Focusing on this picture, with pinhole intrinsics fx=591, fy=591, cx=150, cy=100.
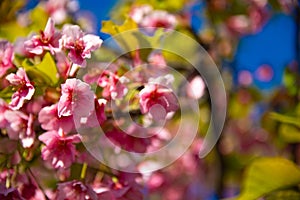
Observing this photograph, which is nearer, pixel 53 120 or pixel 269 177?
pixel 53 120

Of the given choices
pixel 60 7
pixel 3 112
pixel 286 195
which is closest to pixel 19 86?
pixel 3 112

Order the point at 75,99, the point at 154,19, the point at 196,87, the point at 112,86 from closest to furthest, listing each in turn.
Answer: the point at 75,99 < the point at 112,86 < the point at 196,87 < the point at 154,19

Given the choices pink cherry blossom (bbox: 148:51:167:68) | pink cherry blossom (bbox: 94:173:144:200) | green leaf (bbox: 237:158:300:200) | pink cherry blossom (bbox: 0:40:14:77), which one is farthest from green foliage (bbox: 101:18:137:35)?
green leaf (bbox: 237:158:300:200)

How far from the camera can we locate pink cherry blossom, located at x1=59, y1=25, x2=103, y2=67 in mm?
1134

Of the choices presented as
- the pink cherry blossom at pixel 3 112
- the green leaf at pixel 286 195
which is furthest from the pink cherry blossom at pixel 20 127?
the green leaf at pixel 286 195

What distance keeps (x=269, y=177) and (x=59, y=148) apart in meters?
0.53

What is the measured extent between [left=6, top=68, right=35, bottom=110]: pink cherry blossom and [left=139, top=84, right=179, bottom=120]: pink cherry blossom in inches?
8.6

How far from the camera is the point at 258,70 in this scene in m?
3.62

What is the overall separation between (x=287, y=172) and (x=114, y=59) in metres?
0.49

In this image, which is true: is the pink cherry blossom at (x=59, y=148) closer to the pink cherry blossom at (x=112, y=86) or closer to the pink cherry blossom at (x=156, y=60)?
the pink cherry blossom at (x=112, y=86)

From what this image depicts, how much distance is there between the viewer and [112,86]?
1195 millimetres

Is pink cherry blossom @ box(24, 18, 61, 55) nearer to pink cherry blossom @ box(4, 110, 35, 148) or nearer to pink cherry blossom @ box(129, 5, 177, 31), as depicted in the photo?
pink cherry blossom @ box(4, 110, 35, 148)

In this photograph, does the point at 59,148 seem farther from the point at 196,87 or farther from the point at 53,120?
the point at 196,87

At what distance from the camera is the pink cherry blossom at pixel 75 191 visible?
1.16 metres
